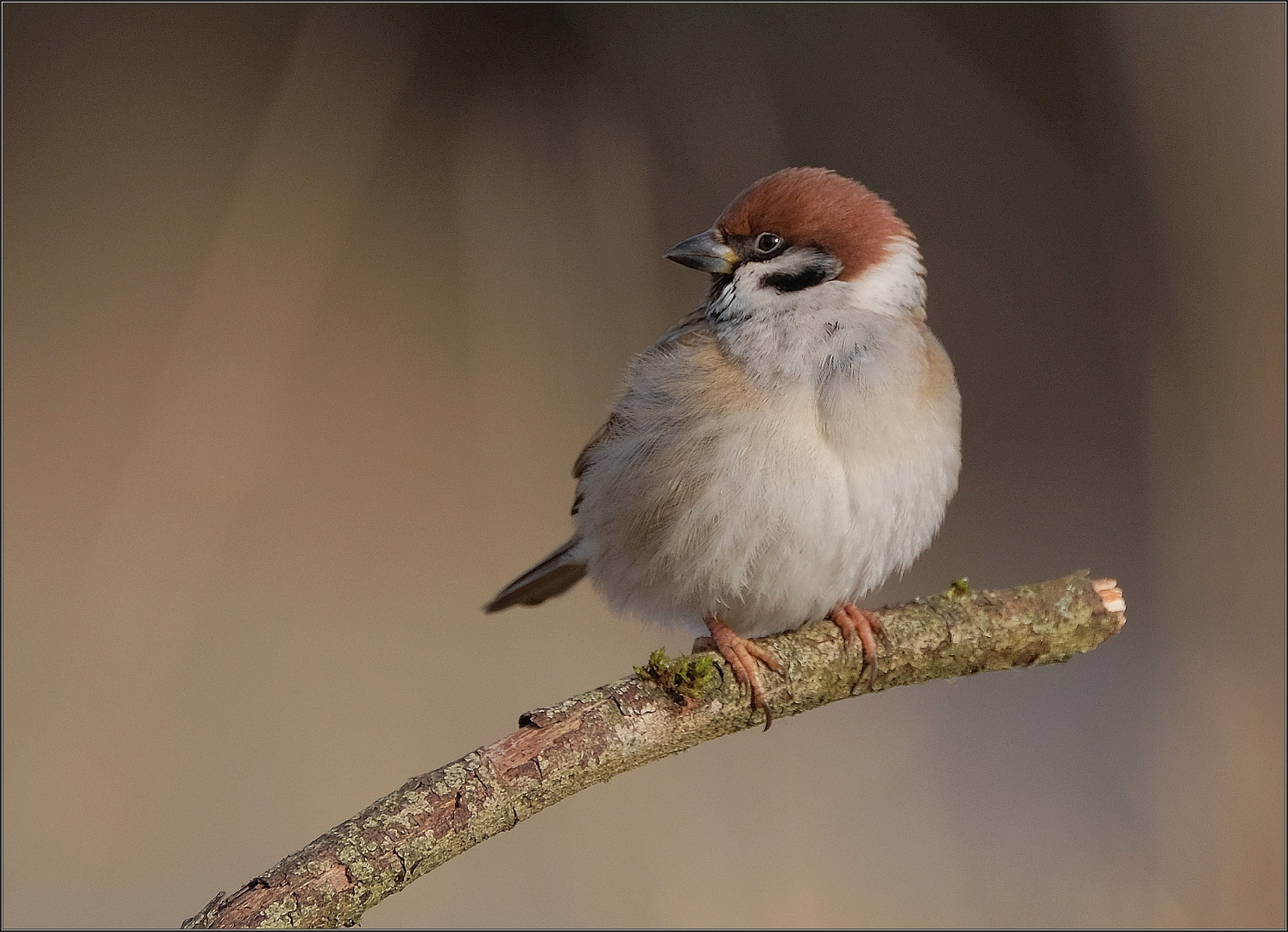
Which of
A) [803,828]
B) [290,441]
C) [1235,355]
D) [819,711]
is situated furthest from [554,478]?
[1235,355]

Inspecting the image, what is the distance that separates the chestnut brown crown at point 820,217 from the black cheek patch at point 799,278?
0.05 m

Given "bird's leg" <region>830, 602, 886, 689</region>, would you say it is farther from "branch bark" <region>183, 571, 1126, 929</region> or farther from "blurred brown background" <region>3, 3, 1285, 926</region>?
"blurred brown background" <region>3, 3, 1285, 926</region>

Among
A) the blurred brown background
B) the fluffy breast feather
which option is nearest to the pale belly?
the fluffy breast feather

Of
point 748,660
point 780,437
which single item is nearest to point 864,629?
point 748,660

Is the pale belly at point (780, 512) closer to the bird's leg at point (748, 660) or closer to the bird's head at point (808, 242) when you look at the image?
the bird's leg at point (748, 660)

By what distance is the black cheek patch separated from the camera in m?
2.93

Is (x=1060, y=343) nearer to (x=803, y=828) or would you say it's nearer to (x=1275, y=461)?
(x=1275, y=461)

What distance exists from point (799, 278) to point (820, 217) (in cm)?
17

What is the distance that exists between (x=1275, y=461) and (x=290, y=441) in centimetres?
405

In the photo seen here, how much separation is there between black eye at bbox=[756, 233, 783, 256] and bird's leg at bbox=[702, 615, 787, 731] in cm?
102

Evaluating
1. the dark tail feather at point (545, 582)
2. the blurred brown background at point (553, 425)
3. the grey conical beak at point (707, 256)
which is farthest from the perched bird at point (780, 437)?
the blurred brown background at point (553, 425)

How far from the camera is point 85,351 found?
4.87 metres

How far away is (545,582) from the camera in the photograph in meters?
3.38

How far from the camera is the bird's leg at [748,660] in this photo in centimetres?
243
